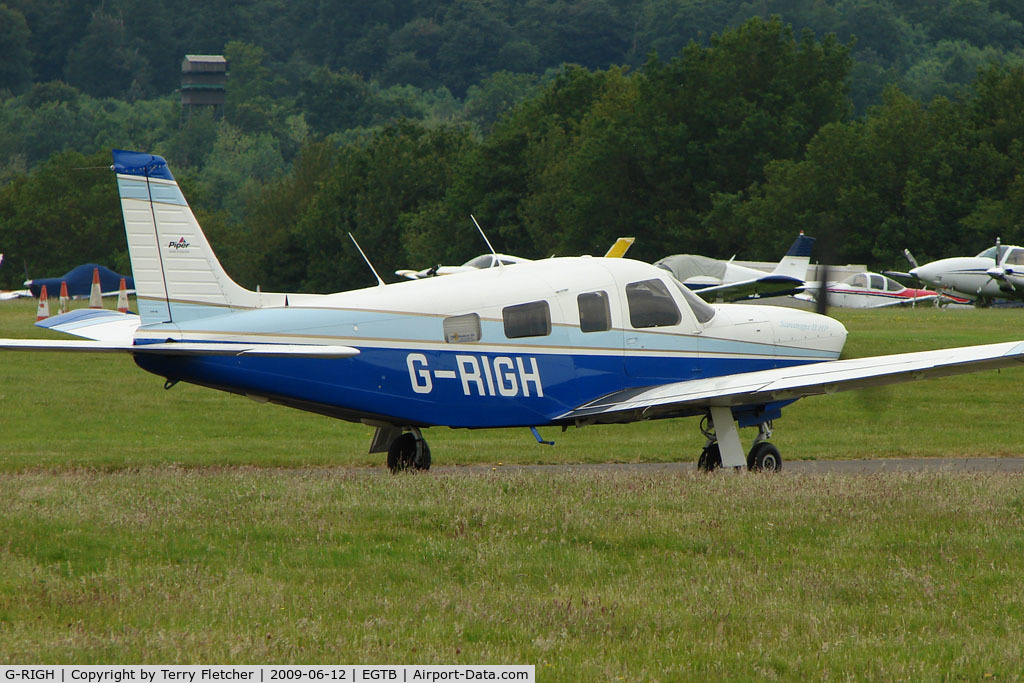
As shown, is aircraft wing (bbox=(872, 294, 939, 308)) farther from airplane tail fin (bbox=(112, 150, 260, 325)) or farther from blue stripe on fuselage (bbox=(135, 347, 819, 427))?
airplane tail fin (bbox=(112, 150, 260, 325))

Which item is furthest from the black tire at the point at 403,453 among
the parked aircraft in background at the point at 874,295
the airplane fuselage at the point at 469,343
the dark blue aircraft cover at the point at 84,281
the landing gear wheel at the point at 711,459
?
the dark blue aircraft cover at the point at 84,281

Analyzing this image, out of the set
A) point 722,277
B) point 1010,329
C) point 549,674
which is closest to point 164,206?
point 549,674

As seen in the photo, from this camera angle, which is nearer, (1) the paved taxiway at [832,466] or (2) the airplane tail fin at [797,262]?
(1) the paved taxiway at [832,466]

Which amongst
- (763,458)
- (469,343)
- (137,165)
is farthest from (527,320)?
(137,165)

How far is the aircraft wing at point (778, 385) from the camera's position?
582 inches

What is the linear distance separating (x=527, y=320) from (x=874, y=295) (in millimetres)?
45976

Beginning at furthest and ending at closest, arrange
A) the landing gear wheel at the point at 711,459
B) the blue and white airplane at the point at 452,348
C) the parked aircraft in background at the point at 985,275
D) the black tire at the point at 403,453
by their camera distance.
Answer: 1. the parked aircraft in background at the point at 985,275
2. the landing gear wheel at the point at 711,459
3. the black tire at the point at 403,453
4. the blue and white airplane at the point at 452,348

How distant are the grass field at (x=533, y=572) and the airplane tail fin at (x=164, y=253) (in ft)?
6.19

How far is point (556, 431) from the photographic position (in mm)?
24656

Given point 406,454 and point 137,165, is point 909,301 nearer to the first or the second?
point 406,454

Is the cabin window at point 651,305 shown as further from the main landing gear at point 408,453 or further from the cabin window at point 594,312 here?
the main landing gear at point 408,453

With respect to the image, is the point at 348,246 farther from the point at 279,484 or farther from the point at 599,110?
the point at 279,484

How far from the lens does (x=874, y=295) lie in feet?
191

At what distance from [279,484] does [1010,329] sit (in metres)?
26.4
